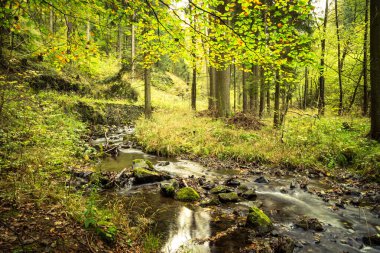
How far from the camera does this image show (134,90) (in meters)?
23.0

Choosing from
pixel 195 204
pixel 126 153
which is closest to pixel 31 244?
pixel 195 204

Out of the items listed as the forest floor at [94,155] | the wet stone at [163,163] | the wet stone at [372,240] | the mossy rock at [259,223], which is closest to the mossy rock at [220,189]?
the mossy rock at [259,223]

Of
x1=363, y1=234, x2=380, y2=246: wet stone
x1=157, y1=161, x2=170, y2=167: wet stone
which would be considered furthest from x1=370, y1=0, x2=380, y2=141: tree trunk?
x1=157, y1=161, x2=170, y2=167: wet stone

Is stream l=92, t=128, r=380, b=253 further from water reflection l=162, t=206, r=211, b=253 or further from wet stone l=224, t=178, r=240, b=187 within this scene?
wet stone l=224, t=178, r=240, b=187

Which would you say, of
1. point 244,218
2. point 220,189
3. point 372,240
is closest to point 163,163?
point 220,189

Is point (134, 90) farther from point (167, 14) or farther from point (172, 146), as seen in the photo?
point (167, 14)

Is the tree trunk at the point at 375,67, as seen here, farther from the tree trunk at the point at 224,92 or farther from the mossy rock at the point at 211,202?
the tree trunk at the point at 224,92

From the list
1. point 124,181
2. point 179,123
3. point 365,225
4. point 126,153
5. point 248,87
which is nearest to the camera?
point 365,225

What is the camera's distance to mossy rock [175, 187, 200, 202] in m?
6.25

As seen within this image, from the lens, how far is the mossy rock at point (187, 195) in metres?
6.25

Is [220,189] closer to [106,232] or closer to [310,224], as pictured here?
[310,224]

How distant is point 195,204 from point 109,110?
1279cm

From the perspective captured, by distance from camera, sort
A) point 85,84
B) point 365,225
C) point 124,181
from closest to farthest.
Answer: point 365,225, point 124,181, point 85,84

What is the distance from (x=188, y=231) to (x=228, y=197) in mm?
1785
